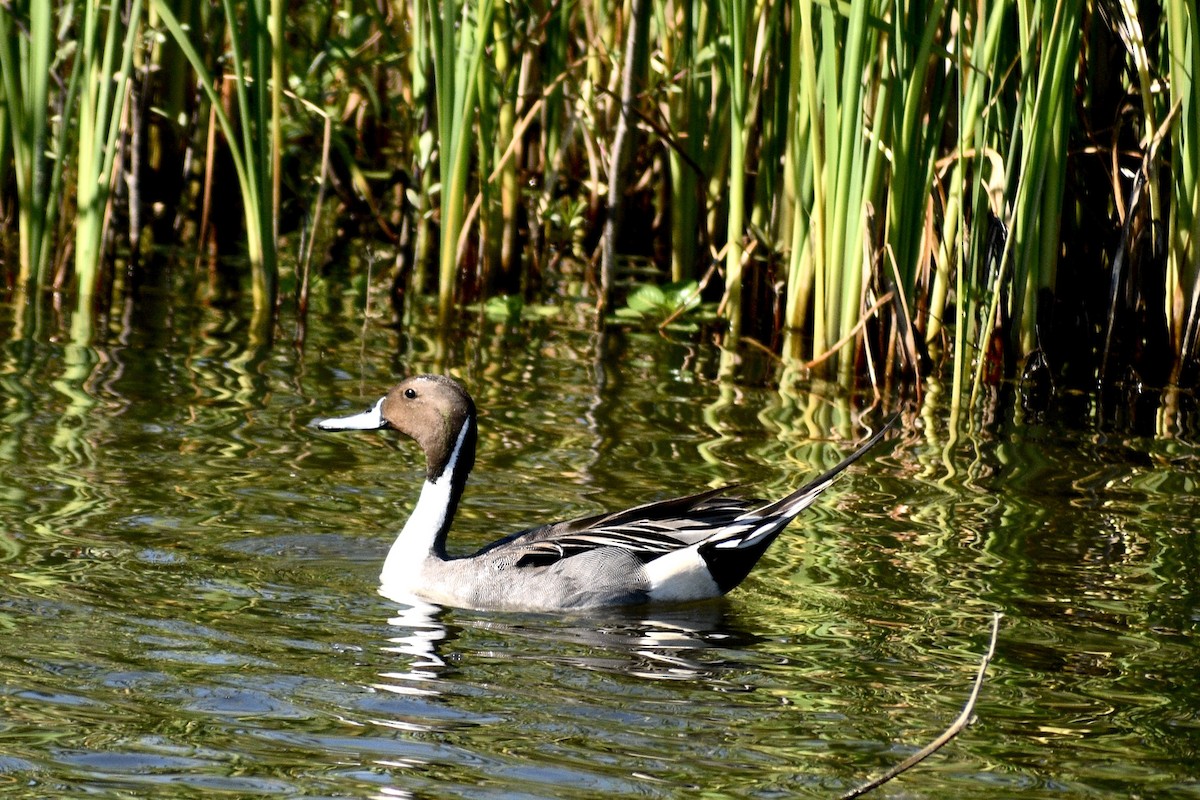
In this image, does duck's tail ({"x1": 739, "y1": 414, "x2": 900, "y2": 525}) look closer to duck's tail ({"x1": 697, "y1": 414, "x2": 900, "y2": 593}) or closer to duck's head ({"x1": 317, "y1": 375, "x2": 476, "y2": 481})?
duck's tail ({"x1": 697, "y1": 414, "x2": 900, "y2": 593})

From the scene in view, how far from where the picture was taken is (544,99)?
893cm

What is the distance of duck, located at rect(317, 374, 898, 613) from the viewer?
5383 mm

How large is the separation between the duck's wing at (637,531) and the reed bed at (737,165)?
6.09 ft

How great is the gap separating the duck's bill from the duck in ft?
2.13

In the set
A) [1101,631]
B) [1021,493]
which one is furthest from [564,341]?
[1101,631]

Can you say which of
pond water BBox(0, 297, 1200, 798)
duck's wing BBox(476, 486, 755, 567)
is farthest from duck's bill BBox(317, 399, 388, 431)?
duck's wing BBox(476, 486, 755, 567)

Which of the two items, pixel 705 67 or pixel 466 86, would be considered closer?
pixel 466 86

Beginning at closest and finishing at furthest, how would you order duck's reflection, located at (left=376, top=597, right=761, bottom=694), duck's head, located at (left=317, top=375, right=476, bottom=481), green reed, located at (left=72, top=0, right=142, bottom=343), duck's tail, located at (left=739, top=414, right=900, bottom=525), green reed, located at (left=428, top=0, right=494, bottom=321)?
duck's reflection, located at (left=376, top=597, right=761, bottom=694) < duck's tail, located at (left=739, top=414, right=900, bottom=525) < duck's head, located at (left=317, top=375, right=476, bottom=481) < green reed, located at (left=72, top=0, right=142, bottom=343) < green reed, located at (left=428, top=0, right=494, bottom=321)

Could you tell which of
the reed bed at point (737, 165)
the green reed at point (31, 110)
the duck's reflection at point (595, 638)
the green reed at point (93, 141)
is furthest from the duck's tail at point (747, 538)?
the green reed at point (31, 110)

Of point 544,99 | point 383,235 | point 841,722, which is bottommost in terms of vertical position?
point 841,722

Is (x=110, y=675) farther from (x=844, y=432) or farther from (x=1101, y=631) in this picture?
(x=844, y=432)

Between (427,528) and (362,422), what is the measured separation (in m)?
0.67

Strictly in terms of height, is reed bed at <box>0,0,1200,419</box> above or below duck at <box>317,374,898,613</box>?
above

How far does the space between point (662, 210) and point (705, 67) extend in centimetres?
173
